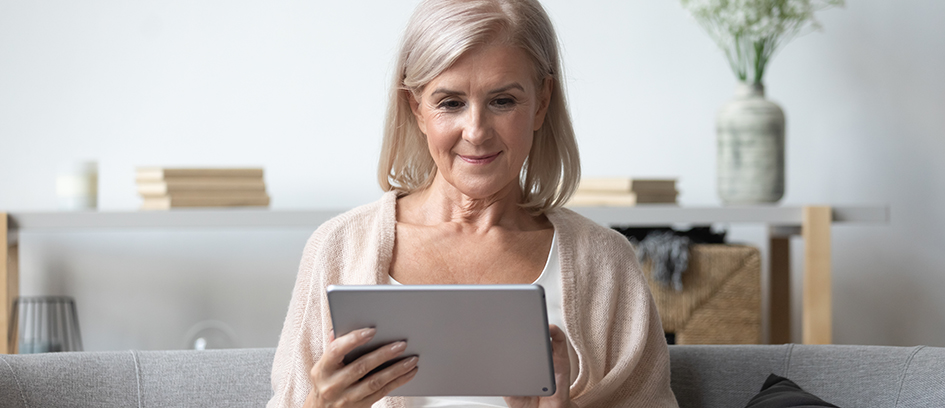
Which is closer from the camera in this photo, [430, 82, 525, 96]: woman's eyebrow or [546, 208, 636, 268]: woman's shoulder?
[430, 82, 525, 96]: woman's eyebrow

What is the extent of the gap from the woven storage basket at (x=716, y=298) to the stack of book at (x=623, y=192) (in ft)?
0.63

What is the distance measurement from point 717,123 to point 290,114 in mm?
1456

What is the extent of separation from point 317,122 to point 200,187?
0.56 metres

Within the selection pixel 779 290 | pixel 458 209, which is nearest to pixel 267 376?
pixel 458 209

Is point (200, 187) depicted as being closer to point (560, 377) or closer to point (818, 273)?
point (560, 377)

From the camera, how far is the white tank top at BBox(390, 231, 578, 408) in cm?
125

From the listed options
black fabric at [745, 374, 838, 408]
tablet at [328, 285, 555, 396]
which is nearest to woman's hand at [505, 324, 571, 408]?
tablet at [328, 285, 555, 396]

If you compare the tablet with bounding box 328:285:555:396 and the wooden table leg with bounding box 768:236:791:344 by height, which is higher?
the tablet with bounding box 328:285:555:396

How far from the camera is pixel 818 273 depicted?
7.72 feet

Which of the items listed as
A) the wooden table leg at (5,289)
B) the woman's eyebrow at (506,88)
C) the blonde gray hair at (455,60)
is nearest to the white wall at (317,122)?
the wooden table leg at (5,289)

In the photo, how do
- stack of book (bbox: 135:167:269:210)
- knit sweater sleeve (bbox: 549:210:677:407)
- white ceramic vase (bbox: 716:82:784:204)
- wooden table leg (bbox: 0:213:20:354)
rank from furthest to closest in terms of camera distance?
white ceramic vase (bbox: 716:82:784:204) < stack of book (bbox: 135:167:269:210) < wooden table leg (bbox: 0:213:20:354) < knit sweater sleeve (bbox: 549:210:677:407)

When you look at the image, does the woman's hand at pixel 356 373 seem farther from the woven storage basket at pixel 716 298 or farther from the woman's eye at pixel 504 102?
the woven storage basket at pixel 716 298

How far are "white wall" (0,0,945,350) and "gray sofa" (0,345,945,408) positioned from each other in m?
1.44

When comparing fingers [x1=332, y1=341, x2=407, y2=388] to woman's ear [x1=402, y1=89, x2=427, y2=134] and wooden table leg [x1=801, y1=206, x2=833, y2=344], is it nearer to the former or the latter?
woman's ear [x1=402, y1=89, x2=427, y2=134]
